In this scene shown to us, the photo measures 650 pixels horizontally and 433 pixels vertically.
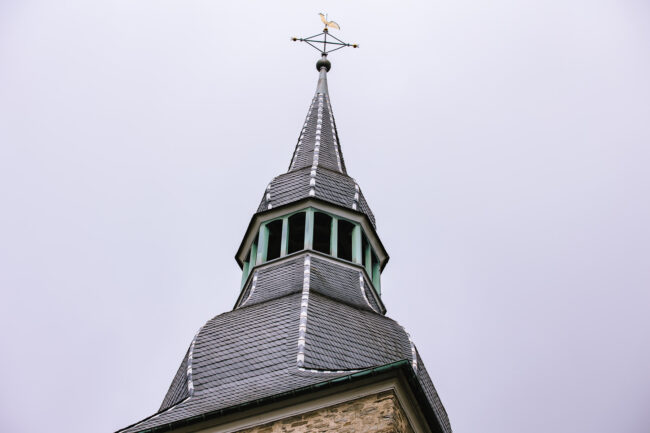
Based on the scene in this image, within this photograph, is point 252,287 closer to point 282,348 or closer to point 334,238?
point 334,238

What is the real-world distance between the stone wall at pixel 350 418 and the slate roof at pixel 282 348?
527mm

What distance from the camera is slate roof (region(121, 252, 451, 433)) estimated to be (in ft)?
70.1

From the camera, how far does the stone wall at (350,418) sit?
20.1 m

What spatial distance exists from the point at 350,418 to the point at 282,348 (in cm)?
245

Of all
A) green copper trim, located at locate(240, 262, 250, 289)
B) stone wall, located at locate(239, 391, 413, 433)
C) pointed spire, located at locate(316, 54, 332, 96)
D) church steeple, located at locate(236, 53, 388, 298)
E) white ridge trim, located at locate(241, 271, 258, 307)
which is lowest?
stone wall, located at locate(239, 391, 413, 433)

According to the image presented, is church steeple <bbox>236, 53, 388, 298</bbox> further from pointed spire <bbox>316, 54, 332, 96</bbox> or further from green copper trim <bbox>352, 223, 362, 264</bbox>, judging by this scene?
pointed spire <bbox>316, 54, 332, 96</bbox>

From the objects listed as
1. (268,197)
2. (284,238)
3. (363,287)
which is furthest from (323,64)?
(363,287)

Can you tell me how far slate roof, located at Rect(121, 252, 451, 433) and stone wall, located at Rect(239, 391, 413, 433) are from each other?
527 mm

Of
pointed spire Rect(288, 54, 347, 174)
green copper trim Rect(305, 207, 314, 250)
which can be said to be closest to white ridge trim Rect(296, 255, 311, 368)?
green copper trim Rect(305, 207, 314, 250)

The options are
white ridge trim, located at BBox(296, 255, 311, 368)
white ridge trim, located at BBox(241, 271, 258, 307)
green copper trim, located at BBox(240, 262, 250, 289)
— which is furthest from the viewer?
green copper trim, located at BBox(240, 262, 250, 289)

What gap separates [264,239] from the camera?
2800cm

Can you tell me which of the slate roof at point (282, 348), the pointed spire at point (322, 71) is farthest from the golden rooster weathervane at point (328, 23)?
the slate roof at point (282, 348)

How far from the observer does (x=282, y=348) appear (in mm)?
22344

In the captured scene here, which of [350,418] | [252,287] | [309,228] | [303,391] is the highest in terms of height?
[309,228]
